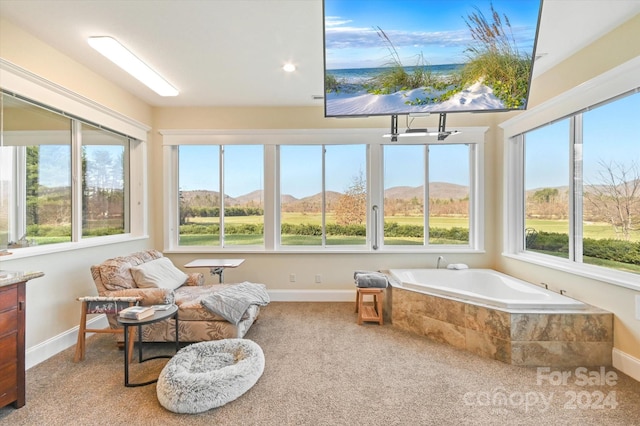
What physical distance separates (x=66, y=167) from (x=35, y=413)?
2.19 meters

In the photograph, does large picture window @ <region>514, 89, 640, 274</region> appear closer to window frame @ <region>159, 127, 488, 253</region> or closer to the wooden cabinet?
window frame @ <region>159, 127, 488, 253</region>

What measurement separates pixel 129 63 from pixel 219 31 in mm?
1063

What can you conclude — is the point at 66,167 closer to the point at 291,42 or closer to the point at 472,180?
the point at 291,42

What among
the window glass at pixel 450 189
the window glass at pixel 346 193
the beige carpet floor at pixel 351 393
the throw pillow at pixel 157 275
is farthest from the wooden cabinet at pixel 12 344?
the window glass at pixel 450 189

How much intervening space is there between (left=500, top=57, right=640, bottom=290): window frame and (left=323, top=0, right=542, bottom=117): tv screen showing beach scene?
682 mm

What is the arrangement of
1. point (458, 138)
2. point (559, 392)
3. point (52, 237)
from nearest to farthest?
point (559, 392)
point (52, 237)
point (458, 138)

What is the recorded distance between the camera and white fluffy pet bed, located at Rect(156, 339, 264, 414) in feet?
5.82

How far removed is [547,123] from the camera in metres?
3.03

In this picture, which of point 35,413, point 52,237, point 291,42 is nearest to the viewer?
point 35,413

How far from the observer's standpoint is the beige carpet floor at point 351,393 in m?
1.75

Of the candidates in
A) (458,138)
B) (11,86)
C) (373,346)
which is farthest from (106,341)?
(458,138)

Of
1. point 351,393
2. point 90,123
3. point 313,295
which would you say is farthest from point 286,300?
point 90,123

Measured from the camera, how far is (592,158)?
2.63 meters

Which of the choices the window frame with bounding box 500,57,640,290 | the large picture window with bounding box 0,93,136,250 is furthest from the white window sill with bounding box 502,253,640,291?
the large picture window with bounding box 0,93,136,250
